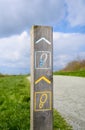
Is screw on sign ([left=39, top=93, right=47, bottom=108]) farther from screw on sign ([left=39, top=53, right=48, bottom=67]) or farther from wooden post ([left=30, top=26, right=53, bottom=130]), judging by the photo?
screw on sign ([left=39, top=53, right=48, bottom=67])

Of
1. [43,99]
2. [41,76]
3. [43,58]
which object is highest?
[43,58]

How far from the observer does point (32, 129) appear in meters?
5.63

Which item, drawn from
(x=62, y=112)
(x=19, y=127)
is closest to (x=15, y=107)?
(x=62, y=112)

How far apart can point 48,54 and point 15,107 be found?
437 cm

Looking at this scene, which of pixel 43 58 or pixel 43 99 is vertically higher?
pixel 43 58

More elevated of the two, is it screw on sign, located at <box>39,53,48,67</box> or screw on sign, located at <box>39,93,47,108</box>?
→ screw on sign, located at <box>39,53,48,67</box>

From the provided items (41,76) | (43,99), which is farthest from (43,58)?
(43,99)

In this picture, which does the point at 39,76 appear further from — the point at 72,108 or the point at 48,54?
the point at 72,108

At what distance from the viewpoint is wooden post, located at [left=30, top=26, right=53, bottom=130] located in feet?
18.2

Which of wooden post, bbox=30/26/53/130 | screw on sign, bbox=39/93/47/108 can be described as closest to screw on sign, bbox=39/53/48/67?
wooden post, bbox=30/26/53/130

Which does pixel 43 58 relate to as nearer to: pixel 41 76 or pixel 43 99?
pixel 41 76

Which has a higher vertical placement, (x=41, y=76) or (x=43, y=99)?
(x=41, y=76)

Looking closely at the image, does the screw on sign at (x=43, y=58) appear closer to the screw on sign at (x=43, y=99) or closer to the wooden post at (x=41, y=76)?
the wooden post at (x=41, y=76)

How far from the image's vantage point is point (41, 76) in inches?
221
